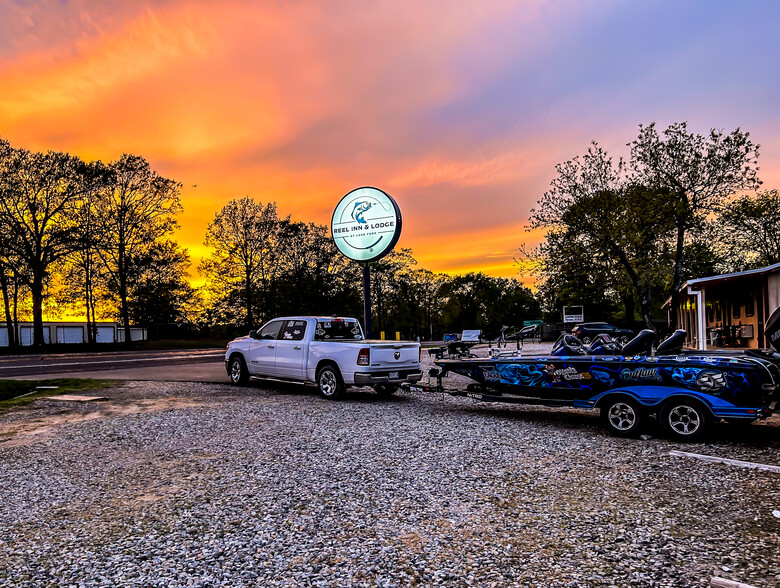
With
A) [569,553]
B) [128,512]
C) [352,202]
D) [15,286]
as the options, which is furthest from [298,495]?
[15,286]

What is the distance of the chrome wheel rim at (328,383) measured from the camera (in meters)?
11.6

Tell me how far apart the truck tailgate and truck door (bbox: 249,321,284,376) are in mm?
3009

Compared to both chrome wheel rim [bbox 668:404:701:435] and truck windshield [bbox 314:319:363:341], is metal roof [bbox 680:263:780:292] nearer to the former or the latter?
chrome wheel rim [bbox 668:404:701:435]

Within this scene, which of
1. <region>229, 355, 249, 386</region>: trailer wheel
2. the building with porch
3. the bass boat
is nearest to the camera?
the bass boat

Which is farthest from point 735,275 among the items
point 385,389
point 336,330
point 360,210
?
point 336,330

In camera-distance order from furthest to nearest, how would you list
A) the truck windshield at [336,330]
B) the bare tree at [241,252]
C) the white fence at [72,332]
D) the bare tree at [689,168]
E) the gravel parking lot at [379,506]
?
the white fence at [72,332]
the bare tree at [241,252]
the bare tree at [689,168]
the truck windshield at [336,330]
the gravel parking lot at [379,506]

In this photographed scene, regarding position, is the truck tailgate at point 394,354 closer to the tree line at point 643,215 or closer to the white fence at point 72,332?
the tree line at point 643,215

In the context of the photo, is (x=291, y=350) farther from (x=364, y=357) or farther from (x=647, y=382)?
(x=647, y=382)

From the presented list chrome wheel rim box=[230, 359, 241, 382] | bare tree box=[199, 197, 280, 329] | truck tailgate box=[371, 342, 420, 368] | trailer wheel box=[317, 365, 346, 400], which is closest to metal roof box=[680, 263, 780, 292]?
truck tailgate box=[371, 342, 420, 368]

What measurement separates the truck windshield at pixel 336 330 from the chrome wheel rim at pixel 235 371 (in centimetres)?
303

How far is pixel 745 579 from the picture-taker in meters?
3.35

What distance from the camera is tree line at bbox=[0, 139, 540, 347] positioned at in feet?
120

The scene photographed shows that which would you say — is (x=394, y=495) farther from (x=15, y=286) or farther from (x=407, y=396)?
(x=15, y=286)

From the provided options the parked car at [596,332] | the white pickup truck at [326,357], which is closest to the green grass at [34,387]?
the white pickup truck at [326,357]
